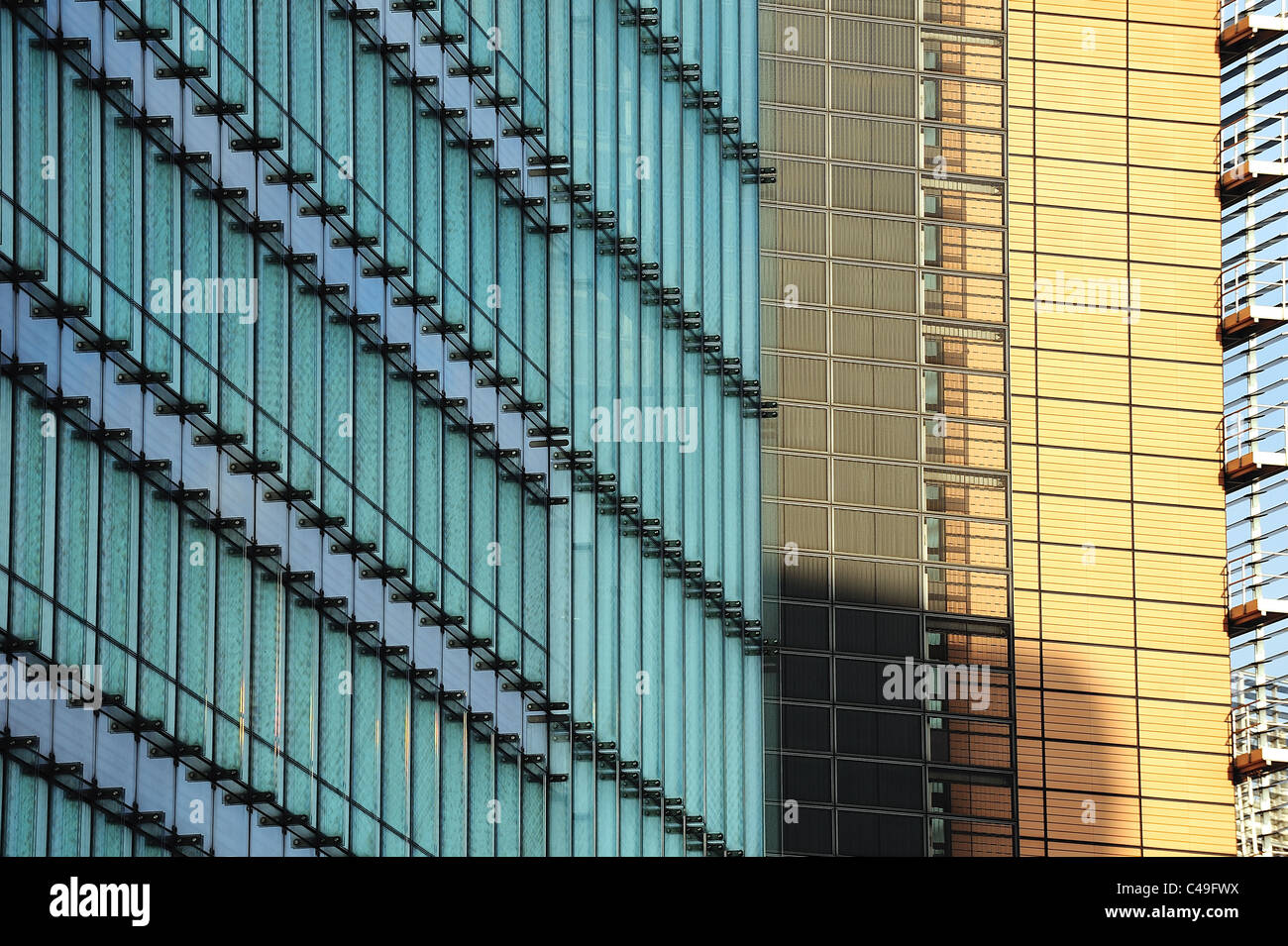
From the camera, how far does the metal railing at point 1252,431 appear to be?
10188cm

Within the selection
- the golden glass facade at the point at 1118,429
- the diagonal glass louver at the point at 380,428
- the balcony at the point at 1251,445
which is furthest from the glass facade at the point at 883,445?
the diagonal glass louver at the point at 380,428

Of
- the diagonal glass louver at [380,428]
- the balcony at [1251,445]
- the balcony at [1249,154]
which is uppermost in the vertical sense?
the balcony at [1249,154]

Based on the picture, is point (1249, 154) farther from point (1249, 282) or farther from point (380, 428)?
point (380, 428)

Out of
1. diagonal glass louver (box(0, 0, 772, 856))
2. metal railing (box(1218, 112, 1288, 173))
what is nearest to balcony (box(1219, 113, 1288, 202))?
metal railing (box(1218, 112, 1288, 173))

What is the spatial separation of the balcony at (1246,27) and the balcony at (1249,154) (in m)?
2.51

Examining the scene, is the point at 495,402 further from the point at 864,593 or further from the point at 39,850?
the point at 864,593

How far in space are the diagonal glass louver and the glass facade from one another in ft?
66.1

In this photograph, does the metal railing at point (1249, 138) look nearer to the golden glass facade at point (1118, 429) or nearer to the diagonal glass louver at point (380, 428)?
the golden glass facade at point (1118, 429)

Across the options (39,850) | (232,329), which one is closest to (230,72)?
(232,329)

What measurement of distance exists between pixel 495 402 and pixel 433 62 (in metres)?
6.01

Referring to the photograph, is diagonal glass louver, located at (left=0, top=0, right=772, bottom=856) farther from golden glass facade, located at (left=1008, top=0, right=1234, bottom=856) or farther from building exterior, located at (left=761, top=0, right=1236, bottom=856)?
golden glass facade, located at (left=1008, top=0, right=1234, bottom=856)

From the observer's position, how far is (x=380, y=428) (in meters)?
49.6

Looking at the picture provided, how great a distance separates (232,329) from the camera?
147 feet

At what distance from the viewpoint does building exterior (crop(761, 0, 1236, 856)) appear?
88.6m
